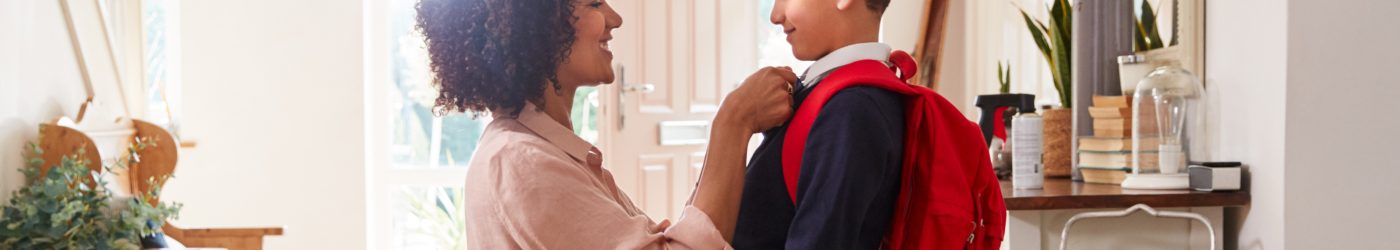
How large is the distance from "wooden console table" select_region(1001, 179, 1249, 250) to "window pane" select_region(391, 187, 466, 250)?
12.0ft

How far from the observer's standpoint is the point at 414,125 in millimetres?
5680

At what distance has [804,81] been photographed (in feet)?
5.02

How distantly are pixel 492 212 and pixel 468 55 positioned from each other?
213 millimetres

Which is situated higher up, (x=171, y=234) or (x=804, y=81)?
(x=804, y=81)

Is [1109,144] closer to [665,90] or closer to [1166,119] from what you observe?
[1166,119]

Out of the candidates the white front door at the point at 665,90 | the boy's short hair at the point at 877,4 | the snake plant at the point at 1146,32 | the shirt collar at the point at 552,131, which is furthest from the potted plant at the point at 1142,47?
the white front door at the point at 665,90

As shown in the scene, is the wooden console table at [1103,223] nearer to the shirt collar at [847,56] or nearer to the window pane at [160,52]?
the shirt collar at [847,56]

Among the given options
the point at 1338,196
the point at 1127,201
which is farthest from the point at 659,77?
the point at 1338,196

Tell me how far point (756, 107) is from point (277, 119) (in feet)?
15.0

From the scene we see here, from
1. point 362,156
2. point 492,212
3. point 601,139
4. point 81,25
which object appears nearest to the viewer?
point 492,212

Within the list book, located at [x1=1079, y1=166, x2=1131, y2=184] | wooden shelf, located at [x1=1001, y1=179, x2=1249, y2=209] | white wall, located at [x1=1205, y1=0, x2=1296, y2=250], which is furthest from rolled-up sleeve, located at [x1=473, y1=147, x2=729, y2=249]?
book, located at [x1=1079, y1=166, x2=1131, y2=184]

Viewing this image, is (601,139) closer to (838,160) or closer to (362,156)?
(362,156)

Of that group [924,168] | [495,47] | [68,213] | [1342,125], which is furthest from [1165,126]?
[68,213]

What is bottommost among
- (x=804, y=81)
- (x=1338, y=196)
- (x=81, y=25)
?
(x=1338, y=196)
